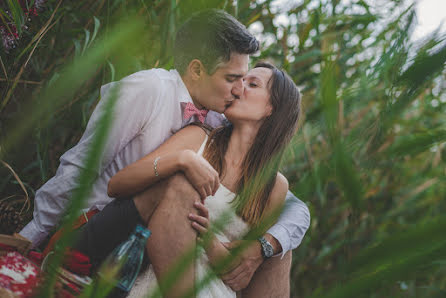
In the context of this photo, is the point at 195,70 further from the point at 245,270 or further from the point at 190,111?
the point at 245,270

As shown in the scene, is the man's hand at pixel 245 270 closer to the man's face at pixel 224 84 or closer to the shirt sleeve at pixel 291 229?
the shirt sleeve at pixel 291 229

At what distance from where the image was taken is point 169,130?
1.14 meters

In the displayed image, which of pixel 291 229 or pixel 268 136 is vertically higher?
pixel 268 136

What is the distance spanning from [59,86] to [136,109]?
0.91 metres

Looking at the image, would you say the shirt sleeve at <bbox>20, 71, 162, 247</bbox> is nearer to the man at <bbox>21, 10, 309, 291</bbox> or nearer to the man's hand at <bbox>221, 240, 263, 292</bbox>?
the man at <bbox>21, 10, 309, 291</bbox>

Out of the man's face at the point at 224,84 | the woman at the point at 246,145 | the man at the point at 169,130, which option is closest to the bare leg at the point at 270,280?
the man at the point at 169,130

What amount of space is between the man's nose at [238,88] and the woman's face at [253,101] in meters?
0.02

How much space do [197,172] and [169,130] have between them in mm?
287

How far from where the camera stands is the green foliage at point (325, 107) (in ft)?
0.51

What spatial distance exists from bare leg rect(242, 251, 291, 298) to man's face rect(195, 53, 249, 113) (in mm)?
460

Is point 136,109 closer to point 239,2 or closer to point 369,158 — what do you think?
point 239,2

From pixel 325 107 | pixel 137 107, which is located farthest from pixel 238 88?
pixel 325 107

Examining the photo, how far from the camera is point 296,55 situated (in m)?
1.43

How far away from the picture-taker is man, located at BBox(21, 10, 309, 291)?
939 millimetres
